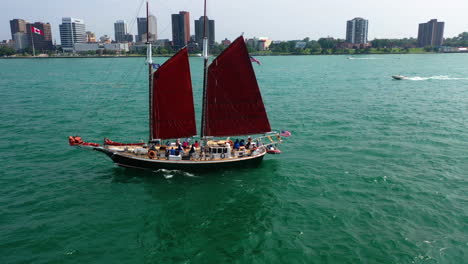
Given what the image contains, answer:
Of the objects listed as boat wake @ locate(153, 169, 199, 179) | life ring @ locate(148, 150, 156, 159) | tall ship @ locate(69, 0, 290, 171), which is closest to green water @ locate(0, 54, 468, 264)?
boat wake @ locate(153, 169, 199, 179)

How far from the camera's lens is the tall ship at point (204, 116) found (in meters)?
35.4

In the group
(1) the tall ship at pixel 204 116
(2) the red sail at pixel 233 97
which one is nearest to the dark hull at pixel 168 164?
(1) the tall ship at pixel 204 116

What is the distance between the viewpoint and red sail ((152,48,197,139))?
35344 mm

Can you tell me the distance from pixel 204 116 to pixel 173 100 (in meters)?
3.66

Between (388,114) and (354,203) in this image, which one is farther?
(388,114)

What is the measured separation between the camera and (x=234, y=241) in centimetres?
2458

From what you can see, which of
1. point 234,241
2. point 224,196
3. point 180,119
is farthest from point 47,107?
point 234,241

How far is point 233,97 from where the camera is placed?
37.4 m

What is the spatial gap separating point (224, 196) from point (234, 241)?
277 inches

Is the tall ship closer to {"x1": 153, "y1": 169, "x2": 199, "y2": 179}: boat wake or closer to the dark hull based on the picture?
the dark hull

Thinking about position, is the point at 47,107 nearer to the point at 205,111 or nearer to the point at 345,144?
the point at 205,111

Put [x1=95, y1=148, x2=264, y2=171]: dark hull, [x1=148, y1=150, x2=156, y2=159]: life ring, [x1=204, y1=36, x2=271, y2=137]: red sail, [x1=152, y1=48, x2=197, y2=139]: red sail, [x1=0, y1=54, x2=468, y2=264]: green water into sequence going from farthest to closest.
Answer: [x1=204, y1=36, x2=271, y2=137]: red sail < [x1=152, y1=48, x2=197, y2=139]: red sail < [x1=95, y1=148, x2=264, y2=171]: dark hull < [x1=148, y1=150, x2=156, y2=159]: life ring < [x1=0, y1=54, x2=468, y2=264]: green water

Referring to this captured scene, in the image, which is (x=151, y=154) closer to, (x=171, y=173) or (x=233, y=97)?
(x=171, y=173)

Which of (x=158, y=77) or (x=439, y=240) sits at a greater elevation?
(x=158, y=77)
